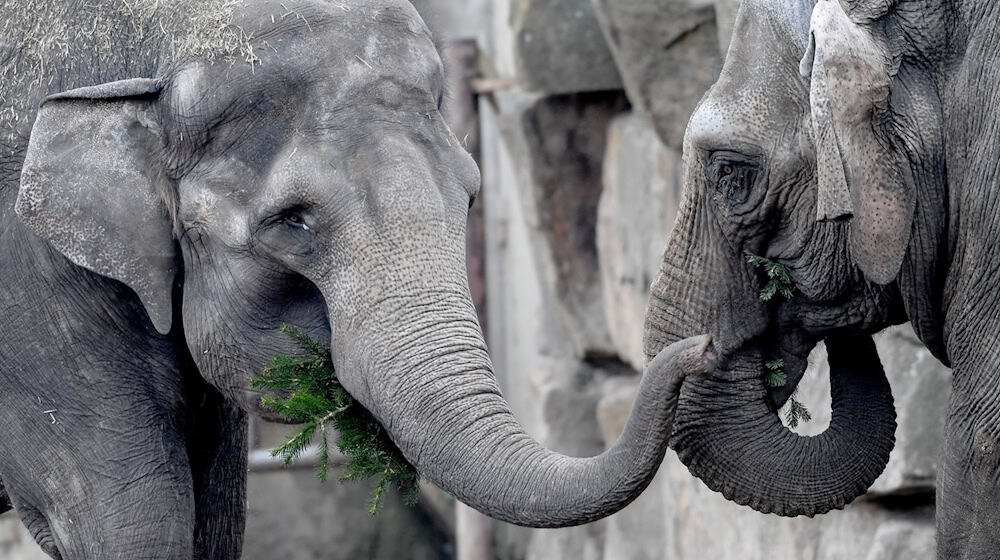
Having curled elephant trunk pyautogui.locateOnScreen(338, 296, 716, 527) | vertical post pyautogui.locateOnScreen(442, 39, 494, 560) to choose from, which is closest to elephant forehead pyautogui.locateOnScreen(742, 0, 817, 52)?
curled elephant trunk pyautogui.locateOnScreen(338, 296, 716, 527)

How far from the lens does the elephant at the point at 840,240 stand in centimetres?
317

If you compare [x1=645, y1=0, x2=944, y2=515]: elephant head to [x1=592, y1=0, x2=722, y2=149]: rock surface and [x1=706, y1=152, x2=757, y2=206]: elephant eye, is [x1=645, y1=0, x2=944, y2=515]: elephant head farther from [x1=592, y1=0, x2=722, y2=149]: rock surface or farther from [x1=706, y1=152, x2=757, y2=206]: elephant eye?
[x1=592, y1=0, x2=722, y2=149]: rock surface

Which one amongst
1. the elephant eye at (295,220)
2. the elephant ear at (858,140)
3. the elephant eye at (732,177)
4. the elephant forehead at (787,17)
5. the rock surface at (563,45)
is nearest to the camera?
the elephant ear at (858,140)

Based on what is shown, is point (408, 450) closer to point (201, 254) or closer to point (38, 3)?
point (201, 254)

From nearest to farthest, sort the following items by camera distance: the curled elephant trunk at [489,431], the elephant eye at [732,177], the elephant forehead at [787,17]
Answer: the curled elephant trunk at [489,431], the elephant forehead at [787,17], the elephant eye at [732,177]

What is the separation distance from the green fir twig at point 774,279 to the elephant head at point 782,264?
0.02 metres

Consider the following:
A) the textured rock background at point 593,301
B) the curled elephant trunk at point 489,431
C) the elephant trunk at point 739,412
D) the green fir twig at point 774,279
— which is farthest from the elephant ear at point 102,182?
the green fir twig at point 774,279

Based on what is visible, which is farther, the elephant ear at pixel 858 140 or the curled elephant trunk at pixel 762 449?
the curled elephant trunk at pixel 762 449

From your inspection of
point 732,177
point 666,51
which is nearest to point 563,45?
point 666,51

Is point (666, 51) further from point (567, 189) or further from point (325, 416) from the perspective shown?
point (325, 416)

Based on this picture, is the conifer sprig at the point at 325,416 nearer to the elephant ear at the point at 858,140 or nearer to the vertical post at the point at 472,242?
the elephant ear at the point at 858,140

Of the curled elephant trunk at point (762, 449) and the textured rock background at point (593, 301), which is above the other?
the curled elephant trunk at point (762, 449)

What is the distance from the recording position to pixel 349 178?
3.22 metres

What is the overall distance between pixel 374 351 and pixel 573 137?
3.70 m
